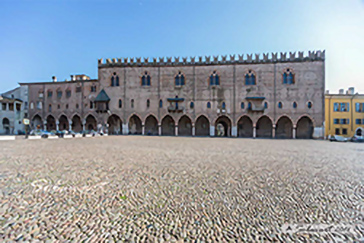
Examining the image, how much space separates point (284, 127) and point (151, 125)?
23.4 m

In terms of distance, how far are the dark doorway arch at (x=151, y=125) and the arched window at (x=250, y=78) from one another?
17.4m

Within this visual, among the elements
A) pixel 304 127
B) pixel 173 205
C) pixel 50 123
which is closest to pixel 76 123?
pixel 50 123

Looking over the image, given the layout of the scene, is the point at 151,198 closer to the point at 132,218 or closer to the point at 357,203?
the point at 132,218

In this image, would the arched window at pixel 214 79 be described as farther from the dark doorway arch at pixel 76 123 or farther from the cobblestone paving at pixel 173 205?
the cobblestone paving at pixel 173 205

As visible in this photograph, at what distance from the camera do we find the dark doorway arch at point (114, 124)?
3541 centimetres

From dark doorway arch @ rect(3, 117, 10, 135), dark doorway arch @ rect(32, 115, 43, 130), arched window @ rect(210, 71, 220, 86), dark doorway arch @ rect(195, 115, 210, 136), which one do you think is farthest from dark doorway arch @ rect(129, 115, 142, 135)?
dark doorway arch @ rect(3, 117, 10, 135)

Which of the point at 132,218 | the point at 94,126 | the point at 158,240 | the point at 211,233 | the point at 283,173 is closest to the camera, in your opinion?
the point at 158,240

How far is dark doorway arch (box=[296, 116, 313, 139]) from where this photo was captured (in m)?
31.8

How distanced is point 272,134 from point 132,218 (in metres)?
32.9

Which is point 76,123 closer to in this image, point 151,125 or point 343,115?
point 151,125

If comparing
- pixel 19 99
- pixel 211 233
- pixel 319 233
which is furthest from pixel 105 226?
pixel 19 99

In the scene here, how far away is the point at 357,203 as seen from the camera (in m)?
3.55

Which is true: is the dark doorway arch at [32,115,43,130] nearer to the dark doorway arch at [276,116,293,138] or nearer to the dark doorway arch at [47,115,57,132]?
the dark doorway arch at [47,115,57,132]

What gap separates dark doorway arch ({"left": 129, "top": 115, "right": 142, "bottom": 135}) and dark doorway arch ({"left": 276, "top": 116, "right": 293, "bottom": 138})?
24449 mm
